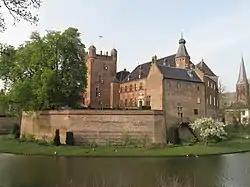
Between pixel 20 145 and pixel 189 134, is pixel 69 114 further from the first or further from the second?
pixel 189 134

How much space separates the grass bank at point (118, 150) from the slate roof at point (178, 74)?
9006 millimetres

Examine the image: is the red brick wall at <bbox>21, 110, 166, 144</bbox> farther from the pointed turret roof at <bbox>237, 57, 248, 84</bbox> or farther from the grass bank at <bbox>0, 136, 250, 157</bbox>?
the pointed turret roof at <bbox>237, 57, 248, 84</bbox>

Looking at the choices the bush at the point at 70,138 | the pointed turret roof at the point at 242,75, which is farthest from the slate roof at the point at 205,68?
the pointed turret roof at the point at 242,75

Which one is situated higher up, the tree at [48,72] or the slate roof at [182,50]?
the slate roof at [182,50]

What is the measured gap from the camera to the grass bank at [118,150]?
30.8m

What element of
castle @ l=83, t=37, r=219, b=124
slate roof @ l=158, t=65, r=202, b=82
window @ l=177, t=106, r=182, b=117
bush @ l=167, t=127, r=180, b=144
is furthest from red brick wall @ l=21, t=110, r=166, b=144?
slate roof @ l=158, t=65, r=202, b=82

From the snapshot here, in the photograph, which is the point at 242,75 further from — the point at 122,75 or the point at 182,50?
the point at 122,75

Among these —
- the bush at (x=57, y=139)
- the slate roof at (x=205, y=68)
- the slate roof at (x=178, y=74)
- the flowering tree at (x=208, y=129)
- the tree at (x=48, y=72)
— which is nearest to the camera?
the bush at (x=57, y=139)

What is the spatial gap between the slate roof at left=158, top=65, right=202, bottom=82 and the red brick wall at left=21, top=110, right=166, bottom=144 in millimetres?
5201

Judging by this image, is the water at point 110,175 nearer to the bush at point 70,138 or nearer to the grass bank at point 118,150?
the grass bank at point 118,150

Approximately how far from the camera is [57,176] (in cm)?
1809

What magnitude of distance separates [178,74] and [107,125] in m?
11.2

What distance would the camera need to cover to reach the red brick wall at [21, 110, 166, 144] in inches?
1398

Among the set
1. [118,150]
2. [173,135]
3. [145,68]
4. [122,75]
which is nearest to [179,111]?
[173,135]
